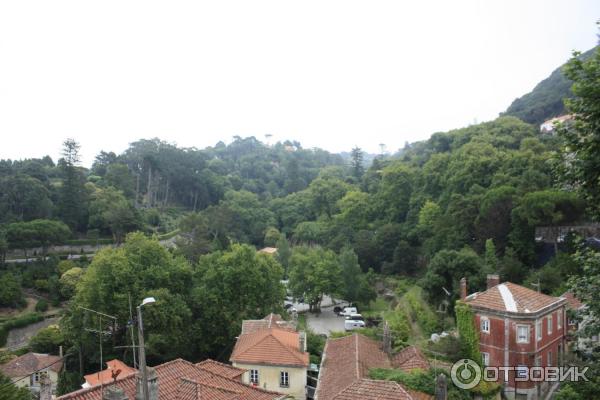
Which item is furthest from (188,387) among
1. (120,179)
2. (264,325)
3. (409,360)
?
(120,179)

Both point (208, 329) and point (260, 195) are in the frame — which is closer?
point (208, 329)

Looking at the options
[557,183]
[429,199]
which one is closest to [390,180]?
[429,199]

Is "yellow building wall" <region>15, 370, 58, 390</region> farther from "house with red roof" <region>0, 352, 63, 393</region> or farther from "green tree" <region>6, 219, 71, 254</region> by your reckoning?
"green tree" <region>6, 219, 71, 254</region>

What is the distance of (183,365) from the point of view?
51.7ft

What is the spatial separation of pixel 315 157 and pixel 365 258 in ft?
213

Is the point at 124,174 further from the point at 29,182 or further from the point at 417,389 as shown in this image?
the point at 417,389

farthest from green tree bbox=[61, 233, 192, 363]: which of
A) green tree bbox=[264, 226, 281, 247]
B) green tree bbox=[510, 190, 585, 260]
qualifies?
green tree bbox=[264, 226, 281, 247]

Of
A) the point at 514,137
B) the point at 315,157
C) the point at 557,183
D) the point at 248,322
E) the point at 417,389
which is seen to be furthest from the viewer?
the point at 315,157

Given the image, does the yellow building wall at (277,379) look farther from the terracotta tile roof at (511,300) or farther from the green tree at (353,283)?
the green tree at (353,283)

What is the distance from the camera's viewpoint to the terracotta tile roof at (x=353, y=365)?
14.0m

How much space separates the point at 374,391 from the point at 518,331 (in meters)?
9.56

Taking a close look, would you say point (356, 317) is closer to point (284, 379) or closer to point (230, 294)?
point (230, 294)

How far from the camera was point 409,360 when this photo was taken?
18281 mm

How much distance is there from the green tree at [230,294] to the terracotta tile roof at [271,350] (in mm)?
5784
